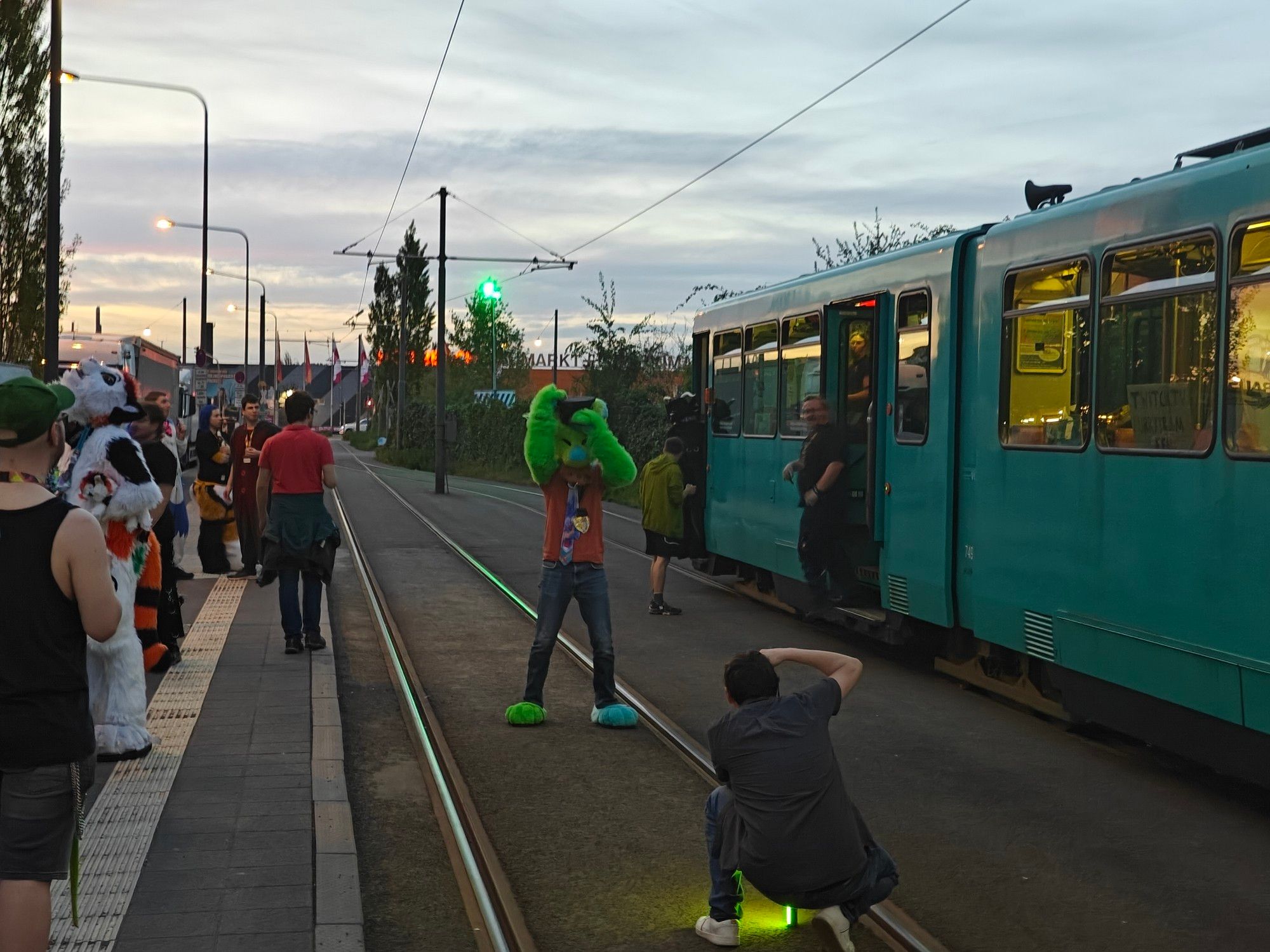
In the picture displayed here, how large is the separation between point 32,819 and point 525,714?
16.1 ft

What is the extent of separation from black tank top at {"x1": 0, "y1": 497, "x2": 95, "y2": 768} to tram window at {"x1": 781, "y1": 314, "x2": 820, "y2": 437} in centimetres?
887

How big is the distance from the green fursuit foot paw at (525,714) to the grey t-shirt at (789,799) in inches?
→ 144

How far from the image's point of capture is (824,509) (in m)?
11.4

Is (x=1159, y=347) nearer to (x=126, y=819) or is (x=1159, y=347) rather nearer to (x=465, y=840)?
(x=465, y=840)

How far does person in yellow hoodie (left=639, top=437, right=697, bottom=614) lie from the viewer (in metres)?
13.5

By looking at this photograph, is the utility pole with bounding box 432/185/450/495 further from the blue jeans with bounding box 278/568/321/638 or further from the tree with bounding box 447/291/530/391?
the tree with bounding box 447/291/530/391

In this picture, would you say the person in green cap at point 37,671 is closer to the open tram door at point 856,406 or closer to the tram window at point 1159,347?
the tram window at point 1159,347

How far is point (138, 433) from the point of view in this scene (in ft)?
29.1

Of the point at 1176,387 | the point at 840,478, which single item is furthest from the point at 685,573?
the point at 1176,387

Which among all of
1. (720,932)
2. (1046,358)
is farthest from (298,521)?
(720,932)

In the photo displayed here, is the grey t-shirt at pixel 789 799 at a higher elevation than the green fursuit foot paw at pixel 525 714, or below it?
higher

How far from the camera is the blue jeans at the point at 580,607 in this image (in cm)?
815

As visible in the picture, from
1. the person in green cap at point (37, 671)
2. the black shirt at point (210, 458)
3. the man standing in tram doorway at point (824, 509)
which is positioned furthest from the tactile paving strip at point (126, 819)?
the man standing in tram doorway at point (824, 509)

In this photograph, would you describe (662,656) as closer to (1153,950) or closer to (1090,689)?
(1090,689)
